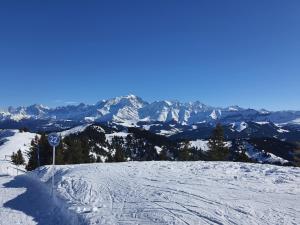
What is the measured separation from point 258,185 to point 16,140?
7486 inches

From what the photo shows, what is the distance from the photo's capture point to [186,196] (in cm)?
1656

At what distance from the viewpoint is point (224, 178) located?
68.8 ft

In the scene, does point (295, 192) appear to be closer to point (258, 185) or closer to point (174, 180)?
point (258, 185)

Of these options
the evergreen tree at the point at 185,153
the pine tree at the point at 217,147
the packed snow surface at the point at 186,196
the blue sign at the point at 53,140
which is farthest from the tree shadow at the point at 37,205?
the evergreen tree at the point at 185,153

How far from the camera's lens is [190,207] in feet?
48.3

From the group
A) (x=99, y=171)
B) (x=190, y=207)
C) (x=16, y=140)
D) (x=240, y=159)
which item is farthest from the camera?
(x=16, y=140)

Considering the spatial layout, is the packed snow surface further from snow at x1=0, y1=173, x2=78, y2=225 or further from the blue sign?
the blue sign

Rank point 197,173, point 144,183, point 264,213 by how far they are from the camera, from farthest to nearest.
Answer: point 197,173 < point 144,183 < point 264,213

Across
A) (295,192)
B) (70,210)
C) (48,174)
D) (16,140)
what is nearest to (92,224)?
(70,210)

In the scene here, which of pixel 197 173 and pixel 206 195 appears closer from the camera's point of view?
pixel 206 195

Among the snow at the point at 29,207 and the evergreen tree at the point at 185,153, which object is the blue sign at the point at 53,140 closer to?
the snow at the point at 29,207

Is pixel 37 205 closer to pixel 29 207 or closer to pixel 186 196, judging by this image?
pixel 29 207

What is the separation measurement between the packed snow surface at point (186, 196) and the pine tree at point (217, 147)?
35.7m

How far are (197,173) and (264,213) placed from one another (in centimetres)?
1037
